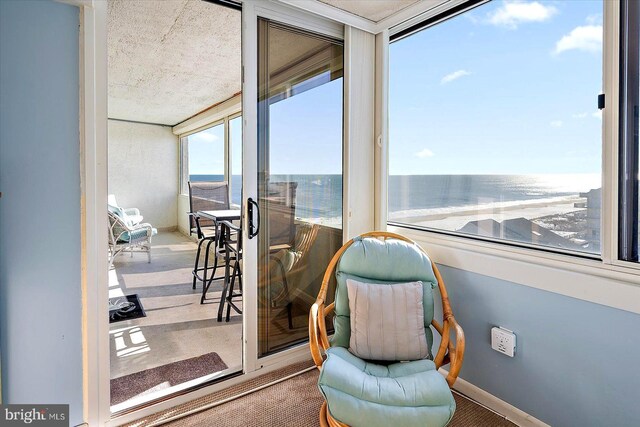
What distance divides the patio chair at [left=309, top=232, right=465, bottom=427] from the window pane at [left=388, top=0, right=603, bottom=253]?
1.66 feet

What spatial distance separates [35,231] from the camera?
1.55 m

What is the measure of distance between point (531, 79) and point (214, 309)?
3191 mm

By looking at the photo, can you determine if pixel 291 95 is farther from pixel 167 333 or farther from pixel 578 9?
pixel 167 333

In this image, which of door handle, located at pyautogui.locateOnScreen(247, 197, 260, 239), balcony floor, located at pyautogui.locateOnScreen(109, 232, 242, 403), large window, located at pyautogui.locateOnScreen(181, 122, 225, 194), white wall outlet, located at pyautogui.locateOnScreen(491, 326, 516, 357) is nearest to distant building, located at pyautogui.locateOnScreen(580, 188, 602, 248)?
white wall outlet, located at pyautogui.locateOnScreen(491, 326, 516, 357)

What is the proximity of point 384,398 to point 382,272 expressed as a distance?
28.8 inches

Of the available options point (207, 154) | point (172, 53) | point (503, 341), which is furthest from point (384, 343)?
point (207, 154)

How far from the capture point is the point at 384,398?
1422 mm

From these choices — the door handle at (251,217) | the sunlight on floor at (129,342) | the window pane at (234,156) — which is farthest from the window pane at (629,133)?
the window pane at (234,156)

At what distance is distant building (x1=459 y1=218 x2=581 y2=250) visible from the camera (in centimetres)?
177

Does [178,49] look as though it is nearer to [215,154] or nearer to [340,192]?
[340,192]

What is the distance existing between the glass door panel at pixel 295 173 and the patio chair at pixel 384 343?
16.2 inches

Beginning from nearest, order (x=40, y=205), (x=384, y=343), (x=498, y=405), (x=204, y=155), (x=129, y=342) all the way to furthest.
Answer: (x=40, y=205) → (x=384, y=343) → (x=498, y=405) → (x=129, y=342) → (x=204, y=155)

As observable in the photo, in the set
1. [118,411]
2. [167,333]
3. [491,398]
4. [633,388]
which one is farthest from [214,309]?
[633,388]

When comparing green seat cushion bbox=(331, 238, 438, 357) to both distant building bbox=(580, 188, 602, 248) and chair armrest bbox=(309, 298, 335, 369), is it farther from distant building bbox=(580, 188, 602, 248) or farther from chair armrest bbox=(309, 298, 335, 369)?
distant building bbox=(580, 188, 602, 248)
